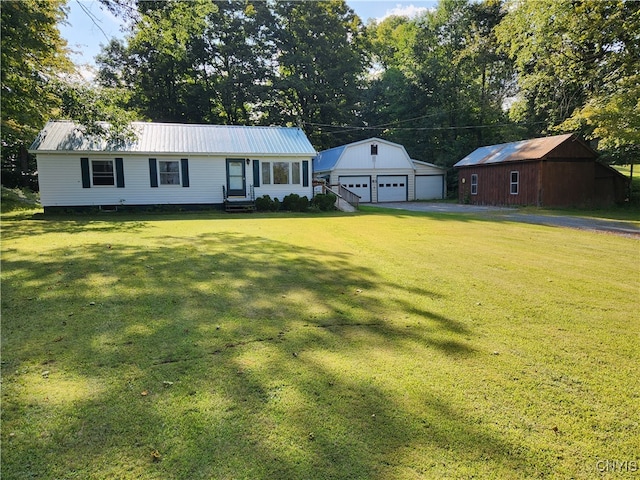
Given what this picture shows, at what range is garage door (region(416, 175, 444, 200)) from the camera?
101 ft

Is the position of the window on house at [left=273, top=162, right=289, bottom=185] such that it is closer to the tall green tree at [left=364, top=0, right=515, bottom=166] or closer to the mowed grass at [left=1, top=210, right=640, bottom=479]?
the mowed grass at [left=1, top=210, right=640, bottom=479]

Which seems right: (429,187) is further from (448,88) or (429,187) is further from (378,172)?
(448,88)

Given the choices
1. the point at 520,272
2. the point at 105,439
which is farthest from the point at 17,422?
the point at 520,272

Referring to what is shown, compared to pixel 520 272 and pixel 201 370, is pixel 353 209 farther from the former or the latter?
pixel 201 370

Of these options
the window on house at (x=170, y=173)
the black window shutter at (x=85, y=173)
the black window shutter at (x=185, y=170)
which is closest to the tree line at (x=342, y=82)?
the black window shutter at (x=85, y=173)

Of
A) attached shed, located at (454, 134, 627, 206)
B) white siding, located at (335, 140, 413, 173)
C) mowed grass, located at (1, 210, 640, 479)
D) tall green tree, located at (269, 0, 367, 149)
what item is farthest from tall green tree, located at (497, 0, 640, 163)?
tall green tree, located at (269, 0, 367, 149)

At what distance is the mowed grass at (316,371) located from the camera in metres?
2.22

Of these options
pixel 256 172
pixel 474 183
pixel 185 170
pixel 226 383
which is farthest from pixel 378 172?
pixel 226 383

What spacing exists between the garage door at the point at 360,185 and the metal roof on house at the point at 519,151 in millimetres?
6204

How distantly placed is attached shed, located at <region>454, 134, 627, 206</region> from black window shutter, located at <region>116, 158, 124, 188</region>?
1975 cm

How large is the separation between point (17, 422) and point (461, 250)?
7.36m

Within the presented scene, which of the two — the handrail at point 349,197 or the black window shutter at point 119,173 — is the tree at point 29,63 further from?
the handrail at point 349,197

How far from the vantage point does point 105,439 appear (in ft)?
7.59

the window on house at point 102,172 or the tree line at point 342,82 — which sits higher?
the tree line at point 342,82
